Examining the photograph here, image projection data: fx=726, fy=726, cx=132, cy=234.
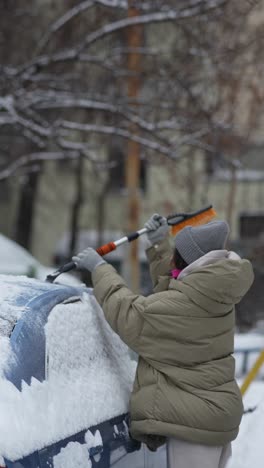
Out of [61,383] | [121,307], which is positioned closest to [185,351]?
[121,307]

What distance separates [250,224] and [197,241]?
18.3 meters

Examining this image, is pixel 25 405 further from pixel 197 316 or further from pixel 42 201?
pixel 42 201

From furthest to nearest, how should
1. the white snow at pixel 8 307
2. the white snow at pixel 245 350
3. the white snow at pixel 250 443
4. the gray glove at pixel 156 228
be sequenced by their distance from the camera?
the white snow at pixel 245 350 → the gray glove at pixel 156 228 → the white snow at pixel 250 443 → the white snow at pixel 8 307

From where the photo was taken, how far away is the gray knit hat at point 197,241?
10.7 ft

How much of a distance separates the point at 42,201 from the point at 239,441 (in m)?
18.9

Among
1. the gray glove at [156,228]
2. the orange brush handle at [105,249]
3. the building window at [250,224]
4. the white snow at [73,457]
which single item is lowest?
the building window at [250,224]

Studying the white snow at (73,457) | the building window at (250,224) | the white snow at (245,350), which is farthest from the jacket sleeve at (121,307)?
the building window at (250,224)

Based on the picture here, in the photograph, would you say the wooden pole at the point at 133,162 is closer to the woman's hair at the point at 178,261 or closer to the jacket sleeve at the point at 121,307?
the woman's hair at the point at 178,261

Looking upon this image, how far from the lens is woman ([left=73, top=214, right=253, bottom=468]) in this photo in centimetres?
302

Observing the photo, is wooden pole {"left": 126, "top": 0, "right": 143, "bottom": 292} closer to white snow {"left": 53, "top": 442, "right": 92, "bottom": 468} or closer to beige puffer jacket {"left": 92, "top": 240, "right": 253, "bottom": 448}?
beige puffer jacket {"left": 92, "top": 240, "right": 253, "bottom": 448}

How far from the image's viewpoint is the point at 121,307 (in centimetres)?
310

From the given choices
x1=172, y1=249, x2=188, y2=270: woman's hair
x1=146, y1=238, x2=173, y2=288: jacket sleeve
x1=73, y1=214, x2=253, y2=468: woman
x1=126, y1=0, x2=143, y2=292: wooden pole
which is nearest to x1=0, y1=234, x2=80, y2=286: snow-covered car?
x1=126, y1=0, x2=143, y2=292: wooden pole

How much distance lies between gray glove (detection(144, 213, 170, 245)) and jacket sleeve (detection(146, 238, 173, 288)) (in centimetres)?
3

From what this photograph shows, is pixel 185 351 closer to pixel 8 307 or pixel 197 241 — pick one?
pixel 197 241
